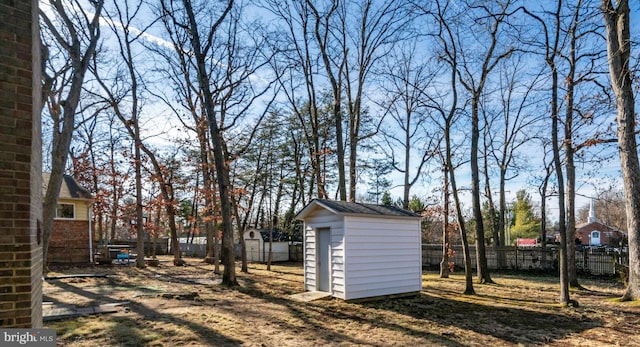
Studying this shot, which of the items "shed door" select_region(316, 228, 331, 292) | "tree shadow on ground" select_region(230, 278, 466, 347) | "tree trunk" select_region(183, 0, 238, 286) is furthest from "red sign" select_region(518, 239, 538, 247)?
"tree shadow on ground" select_region(230, 278, 466, 347)

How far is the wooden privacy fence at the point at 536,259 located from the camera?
16.5 meters

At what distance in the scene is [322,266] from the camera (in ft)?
36.2

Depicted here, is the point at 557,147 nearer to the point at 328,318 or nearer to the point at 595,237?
the point at 328,318

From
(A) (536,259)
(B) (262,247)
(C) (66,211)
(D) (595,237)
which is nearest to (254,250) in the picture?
(B) (262,247)

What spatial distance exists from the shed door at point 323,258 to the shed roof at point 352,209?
29.1 inches

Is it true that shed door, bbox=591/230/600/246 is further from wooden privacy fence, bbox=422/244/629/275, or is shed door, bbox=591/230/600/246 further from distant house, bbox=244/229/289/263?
distant house, bbox=244/229/289/263

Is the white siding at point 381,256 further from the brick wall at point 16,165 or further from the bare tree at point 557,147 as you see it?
the brick wall at point 16,165

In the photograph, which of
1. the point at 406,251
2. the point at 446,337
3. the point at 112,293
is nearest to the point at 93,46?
the point at 112,293

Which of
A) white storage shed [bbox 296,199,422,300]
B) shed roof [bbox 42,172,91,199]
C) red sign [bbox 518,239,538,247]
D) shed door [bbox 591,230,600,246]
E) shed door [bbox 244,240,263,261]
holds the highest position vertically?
shed roof [bbox 42,172,91,199]

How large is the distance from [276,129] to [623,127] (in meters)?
18.4

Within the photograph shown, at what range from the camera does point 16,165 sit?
263cm

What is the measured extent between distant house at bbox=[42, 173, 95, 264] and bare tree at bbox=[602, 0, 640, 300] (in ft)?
69.6

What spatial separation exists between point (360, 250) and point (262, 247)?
16430 mm

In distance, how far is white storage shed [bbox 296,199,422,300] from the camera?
392 inches
